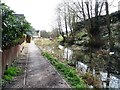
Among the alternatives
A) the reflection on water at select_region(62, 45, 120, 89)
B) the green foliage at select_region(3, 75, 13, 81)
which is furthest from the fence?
the reflection on water at select_region(62, 45, 120, 89)

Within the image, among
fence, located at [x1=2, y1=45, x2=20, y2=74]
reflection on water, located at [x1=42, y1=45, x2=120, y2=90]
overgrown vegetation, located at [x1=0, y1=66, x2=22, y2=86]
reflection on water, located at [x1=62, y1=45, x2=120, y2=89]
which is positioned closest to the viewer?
overgrown vegetation, located at [x1=0, y1=66, x2=22, y2=86]

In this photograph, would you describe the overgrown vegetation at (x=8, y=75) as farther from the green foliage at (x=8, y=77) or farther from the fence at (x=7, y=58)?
the fence at (x=7, y=58)

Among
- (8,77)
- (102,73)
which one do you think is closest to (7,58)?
(8,77)

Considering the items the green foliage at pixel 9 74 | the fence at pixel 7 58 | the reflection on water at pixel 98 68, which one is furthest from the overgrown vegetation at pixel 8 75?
the reflection on water at pixel 98 68

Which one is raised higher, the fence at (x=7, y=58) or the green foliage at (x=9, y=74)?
the fence at (x=7, y=58)

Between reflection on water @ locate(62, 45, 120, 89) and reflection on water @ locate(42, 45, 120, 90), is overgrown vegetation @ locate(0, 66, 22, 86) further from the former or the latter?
reflection on water @ locate(62, 45, 120, 89)

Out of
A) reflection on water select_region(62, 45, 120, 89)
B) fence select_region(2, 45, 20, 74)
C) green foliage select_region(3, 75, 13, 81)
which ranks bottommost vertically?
reflection on water select_region(62, 45, 120, 89)

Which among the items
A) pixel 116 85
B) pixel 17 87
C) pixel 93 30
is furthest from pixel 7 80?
pixel 93 30

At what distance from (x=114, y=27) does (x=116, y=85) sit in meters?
28.7

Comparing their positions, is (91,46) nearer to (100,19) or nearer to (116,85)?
(100,19)

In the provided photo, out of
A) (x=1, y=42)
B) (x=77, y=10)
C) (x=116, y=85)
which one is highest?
(x=77, y=10)

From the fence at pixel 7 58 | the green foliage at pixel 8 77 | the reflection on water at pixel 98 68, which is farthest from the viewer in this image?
the fence at pixel 7 58

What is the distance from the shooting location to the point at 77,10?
50812 mm

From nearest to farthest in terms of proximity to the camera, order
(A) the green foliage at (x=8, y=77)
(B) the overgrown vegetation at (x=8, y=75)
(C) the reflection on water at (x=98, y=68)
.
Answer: (B) the overgrown vegetation at (x=8, y=75)
(A) the green foliage at (x=8, y=77)
(C) the reflection on water at (x=98, y=68)
